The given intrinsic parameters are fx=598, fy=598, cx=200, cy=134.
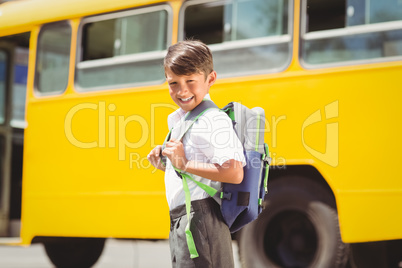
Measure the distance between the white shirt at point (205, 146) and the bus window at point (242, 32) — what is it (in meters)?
2.57

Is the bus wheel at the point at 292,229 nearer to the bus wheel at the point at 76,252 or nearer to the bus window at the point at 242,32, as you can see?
the bus window at the point at 242,32

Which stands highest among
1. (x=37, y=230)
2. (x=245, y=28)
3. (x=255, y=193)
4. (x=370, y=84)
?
(x=245, y=28)

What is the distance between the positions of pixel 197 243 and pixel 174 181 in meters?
0.26

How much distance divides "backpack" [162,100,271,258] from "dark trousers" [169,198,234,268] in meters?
0.03

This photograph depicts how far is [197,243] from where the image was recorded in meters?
2.17

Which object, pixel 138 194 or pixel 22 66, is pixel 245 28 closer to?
pixel 138 194

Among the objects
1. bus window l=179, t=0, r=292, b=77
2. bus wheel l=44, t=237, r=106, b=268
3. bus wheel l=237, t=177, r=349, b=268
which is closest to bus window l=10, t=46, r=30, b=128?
bus wheel l=44, t=237, r=106, b=268

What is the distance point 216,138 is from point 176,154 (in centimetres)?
16

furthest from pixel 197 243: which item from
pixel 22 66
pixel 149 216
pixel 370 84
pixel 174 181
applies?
pixel 22 66

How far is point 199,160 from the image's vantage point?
87.4 inches

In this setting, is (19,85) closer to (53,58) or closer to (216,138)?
(53,58)

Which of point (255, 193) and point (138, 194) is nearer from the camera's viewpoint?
point (255, 193)

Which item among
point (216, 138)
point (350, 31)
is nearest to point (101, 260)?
point (350, 31)

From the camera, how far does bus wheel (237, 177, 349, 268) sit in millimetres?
4508
